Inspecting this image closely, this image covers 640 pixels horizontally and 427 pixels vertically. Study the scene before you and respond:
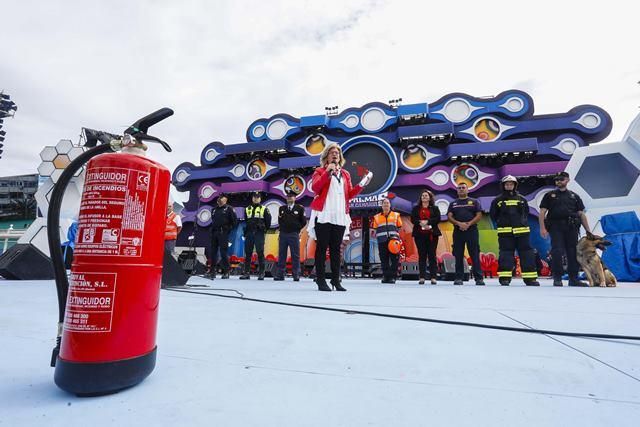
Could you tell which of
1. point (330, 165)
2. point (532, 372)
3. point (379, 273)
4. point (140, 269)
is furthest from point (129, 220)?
point (379, 273)

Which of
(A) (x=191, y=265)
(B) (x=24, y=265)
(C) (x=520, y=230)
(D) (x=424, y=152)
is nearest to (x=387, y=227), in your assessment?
(C) (x=520, y=230)

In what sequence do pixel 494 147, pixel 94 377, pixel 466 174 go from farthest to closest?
pixel 466 174, pixel 494 147, pixel 94 377

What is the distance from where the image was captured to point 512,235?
4715mm

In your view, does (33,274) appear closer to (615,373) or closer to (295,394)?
(295,394)

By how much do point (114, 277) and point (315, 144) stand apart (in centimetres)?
1484

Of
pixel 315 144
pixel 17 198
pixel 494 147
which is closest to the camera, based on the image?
pixel 494 147

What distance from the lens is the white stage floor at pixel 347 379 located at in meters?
0.52

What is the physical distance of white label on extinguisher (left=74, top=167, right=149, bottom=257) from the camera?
66 centimetres

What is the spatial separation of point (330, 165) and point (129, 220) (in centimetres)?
249

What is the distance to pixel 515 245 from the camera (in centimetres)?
475

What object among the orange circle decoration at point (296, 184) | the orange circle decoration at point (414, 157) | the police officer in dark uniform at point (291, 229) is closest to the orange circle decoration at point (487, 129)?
the orange circle decoration at point (414, 157)

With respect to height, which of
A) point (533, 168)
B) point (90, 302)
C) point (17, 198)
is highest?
point (17, 198)

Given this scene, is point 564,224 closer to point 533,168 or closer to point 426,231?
point 426,231

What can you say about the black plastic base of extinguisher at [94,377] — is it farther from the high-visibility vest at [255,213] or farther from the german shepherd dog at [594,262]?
the german shepherd dog at [594,262]
